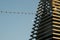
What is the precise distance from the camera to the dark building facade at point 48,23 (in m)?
9.03

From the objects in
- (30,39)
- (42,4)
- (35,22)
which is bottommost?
(30,39)

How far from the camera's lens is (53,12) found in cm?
984

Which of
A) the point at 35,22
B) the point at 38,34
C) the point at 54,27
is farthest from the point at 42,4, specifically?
the point at 54,27

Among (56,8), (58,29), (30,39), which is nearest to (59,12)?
(56,8)

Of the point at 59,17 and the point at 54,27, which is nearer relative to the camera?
the point at 54,27

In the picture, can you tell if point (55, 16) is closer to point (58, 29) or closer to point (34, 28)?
point (58, 29)

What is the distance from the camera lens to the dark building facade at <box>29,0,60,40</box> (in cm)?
903

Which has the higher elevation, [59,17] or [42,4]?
[42,4]

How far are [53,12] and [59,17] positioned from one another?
358mm

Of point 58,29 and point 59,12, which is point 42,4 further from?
point 58,29

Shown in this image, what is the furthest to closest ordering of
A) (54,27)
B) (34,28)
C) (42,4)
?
(42,4), (34,28), (54,27)

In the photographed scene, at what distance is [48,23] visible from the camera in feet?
31.7

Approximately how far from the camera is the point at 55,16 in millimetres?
9672

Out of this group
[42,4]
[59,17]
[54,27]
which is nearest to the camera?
[54,27]
